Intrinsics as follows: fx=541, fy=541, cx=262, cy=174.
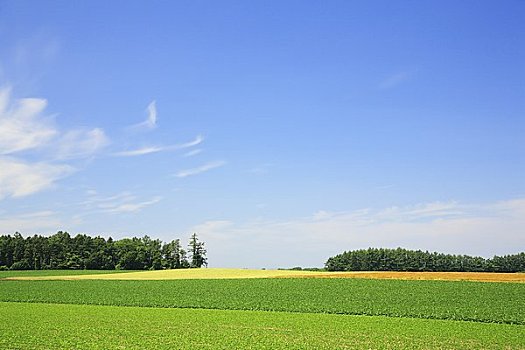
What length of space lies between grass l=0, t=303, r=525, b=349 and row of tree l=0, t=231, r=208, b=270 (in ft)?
276

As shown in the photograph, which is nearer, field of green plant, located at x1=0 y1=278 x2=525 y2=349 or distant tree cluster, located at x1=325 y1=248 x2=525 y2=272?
field of green plant, located at x1=0 y1=278 x2=525 y2=349

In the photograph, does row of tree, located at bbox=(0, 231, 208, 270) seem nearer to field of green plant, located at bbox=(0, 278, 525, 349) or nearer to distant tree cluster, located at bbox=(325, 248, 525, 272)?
distant tree cluster, located at bbox=(325, 248, 525, 272)

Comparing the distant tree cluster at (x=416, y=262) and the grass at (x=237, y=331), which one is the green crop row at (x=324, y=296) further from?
the distant tree cluster at (x=416, y=262)

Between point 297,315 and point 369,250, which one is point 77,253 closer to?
point 369,250

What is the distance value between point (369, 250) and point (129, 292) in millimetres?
76630

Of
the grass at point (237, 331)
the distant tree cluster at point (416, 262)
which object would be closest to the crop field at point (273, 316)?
the grass at point (237, 331)

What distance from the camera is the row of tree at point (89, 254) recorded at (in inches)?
4589

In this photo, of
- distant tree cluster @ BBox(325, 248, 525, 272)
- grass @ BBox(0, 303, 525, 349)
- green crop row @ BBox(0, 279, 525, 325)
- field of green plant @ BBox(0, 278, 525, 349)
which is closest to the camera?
grass @ BBox(0, 303, 525, 349)

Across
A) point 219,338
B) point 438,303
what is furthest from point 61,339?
point 438,303

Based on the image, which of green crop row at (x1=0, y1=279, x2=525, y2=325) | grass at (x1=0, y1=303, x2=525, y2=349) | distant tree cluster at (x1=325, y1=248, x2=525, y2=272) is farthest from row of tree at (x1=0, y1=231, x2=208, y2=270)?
grass at (x1=0, y1=303, x2=525, y2=349)

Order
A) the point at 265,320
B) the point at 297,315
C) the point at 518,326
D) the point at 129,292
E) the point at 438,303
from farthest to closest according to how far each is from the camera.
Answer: the point at 129,292, the point at 438,303, the point at 297,315, the point at 265,320, the point at 518,326

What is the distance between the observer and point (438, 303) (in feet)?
125

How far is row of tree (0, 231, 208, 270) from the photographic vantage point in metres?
117

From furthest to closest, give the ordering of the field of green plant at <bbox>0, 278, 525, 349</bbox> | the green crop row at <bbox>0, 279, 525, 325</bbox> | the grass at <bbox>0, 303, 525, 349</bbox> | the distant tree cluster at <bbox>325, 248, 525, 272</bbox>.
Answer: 1. the distant tree cluster at <bbox>325, 248, 525, 272</bbox>
2. the green crop row at <bbox>0, 279, 525, 325</bbox>
3. the field of green plant at <bbox>0, 278, 525, 349</bbox>
4. the grass at <bbox>0, 303, 525, 349</bbox>
